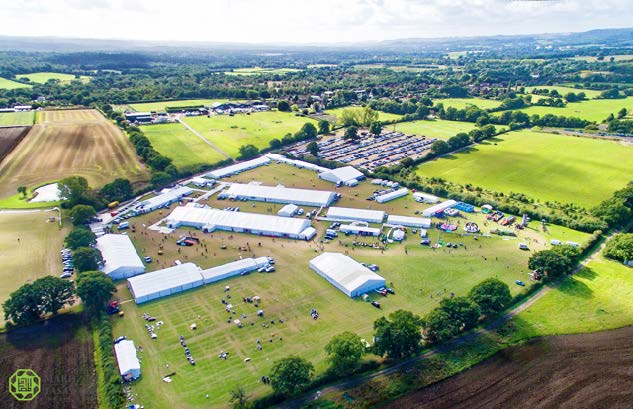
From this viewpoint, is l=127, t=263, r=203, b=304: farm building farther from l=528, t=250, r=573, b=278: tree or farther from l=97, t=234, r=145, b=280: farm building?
l=528, t=250, r=573, b=278: tree

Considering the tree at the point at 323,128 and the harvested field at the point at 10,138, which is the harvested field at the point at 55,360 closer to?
the harvested field at the point at 10,138

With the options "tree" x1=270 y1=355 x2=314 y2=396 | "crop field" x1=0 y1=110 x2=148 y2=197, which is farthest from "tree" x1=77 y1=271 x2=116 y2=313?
"crop field" x1=0 y1=110 x2=148 y2=197

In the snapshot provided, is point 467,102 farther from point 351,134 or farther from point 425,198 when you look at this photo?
point 425,198

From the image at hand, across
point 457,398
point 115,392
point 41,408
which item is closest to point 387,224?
point 457,398

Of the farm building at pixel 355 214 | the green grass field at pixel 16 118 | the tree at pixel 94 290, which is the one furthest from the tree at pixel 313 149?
the green grass field at pixel 16 118

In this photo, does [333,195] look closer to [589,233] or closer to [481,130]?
[589,233]

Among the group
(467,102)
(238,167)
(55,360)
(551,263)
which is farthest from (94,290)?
(467,102)
